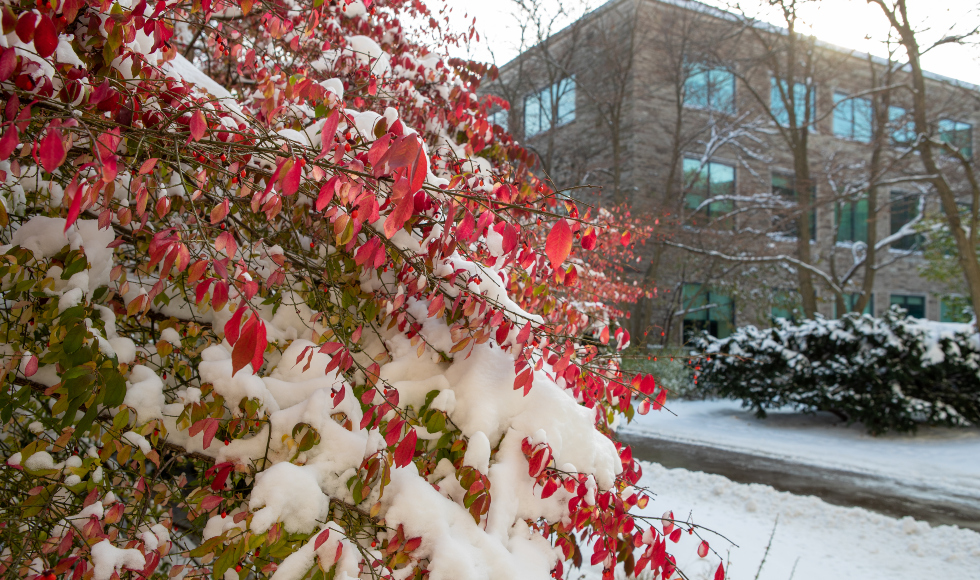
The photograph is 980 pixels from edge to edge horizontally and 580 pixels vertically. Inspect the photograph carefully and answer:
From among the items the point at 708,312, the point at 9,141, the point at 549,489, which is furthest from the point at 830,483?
the point at 708,312

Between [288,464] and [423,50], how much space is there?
4178mm

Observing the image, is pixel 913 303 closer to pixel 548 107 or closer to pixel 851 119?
pixel 851 119

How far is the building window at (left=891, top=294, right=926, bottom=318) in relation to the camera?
1946 cm

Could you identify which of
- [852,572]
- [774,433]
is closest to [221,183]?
[852,572]

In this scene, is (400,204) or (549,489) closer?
(400,204)

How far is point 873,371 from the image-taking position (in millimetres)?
9016

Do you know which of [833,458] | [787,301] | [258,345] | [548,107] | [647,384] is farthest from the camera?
[548,107]

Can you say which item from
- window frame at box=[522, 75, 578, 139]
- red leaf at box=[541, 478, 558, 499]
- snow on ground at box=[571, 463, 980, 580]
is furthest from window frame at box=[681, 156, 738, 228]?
red leaf at box=[541, 478, 558, 499]

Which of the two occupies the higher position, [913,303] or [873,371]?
[913,303]

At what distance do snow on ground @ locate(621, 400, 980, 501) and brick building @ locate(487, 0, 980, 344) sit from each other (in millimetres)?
3389

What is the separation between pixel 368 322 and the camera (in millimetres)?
2242

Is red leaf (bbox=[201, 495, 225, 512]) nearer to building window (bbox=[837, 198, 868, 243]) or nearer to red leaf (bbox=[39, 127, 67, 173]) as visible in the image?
red leaf (bbox=[39, 127, 67, 173])

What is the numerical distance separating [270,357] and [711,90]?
16491 millimetres

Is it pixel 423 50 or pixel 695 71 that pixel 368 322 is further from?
pixel 695 71
